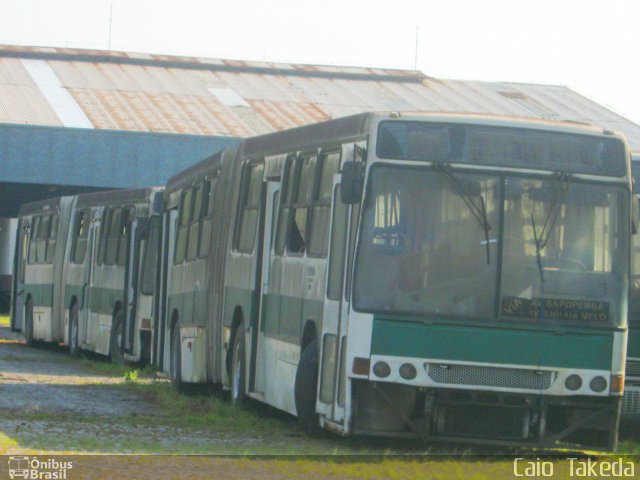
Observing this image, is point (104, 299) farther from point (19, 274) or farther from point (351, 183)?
point (351, 183)

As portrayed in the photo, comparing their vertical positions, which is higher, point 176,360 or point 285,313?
point 285,313

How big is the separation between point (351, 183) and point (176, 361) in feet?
26.8

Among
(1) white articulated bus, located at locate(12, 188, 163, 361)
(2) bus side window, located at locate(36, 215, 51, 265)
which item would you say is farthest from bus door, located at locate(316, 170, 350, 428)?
(2) bus side window, located at locate(36, 215, 51, 265)

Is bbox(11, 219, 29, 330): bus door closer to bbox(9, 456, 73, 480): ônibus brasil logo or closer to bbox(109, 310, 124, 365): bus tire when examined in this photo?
bbox(109, 310, 124, 365): bus tire

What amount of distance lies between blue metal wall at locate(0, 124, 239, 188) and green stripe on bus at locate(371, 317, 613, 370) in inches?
1262

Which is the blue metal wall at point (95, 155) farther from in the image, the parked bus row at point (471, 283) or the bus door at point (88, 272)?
the parked bus row at point (471, 283)

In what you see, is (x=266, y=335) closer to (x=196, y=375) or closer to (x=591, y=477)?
(x=196, y=375)

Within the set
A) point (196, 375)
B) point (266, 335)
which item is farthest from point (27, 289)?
point (266, 335)

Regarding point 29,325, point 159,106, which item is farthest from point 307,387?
point 159,106

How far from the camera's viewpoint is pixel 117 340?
2530 cm

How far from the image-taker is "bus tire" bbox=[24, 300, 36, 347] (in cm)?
3206

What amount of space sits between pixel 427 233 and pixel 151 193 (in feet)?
41.7

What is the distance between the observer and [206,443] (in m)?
12.9

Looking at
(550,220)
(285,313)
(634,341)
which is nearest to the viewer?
(550,220)
